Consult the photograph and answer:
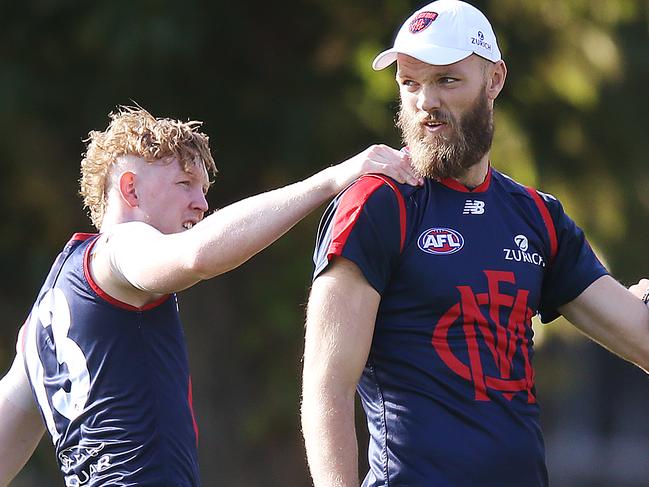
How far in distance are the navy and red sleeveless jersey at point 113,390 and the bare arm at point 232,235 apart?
9.7 inches

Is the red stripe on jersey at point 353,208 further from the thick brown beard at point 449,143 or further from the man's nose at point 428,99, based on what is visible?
the man's nose at point 428,99

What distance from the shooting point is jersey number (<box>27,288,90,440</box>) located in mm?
4301

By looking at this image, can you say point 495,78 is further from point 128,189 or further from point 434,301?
point 128,189

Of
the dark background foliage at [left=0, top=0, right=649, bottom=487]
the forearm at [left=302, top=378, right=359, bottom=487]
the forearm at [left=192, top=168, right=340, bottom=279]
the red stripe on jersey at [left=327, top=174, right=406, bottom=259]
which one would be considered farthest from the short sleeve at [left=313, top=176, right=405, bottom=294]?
the dark background foliage at [left=0, top=0, right=649, bottom=487]

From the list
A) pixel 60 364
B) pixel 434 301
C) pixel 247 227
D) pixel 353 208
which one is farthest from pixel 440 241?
pixel 60 364

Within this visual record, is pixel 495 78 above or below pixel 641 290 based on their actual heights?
above

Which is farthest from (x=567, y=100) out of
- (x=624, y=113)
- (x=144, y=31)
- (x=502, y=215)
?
(x=502, y=215)

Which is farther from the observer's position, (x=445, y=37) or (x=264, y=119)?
(x=264, y=119)

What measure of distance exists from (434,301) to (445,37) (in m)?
0.83

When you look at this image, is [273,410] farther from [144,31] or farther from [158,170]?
[158,170]

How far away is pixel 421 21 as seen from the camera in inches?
168

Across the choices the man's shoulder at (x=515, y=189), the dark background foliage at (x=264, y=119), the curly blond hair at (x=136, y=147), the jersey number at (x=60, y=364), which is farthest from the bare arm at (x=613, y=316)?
the dark background foliage at (x=264, y=119)

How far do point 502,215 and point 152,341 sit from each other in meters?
1.19

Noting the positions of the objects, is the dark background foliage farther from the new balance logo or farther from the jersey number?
the new balance logo
